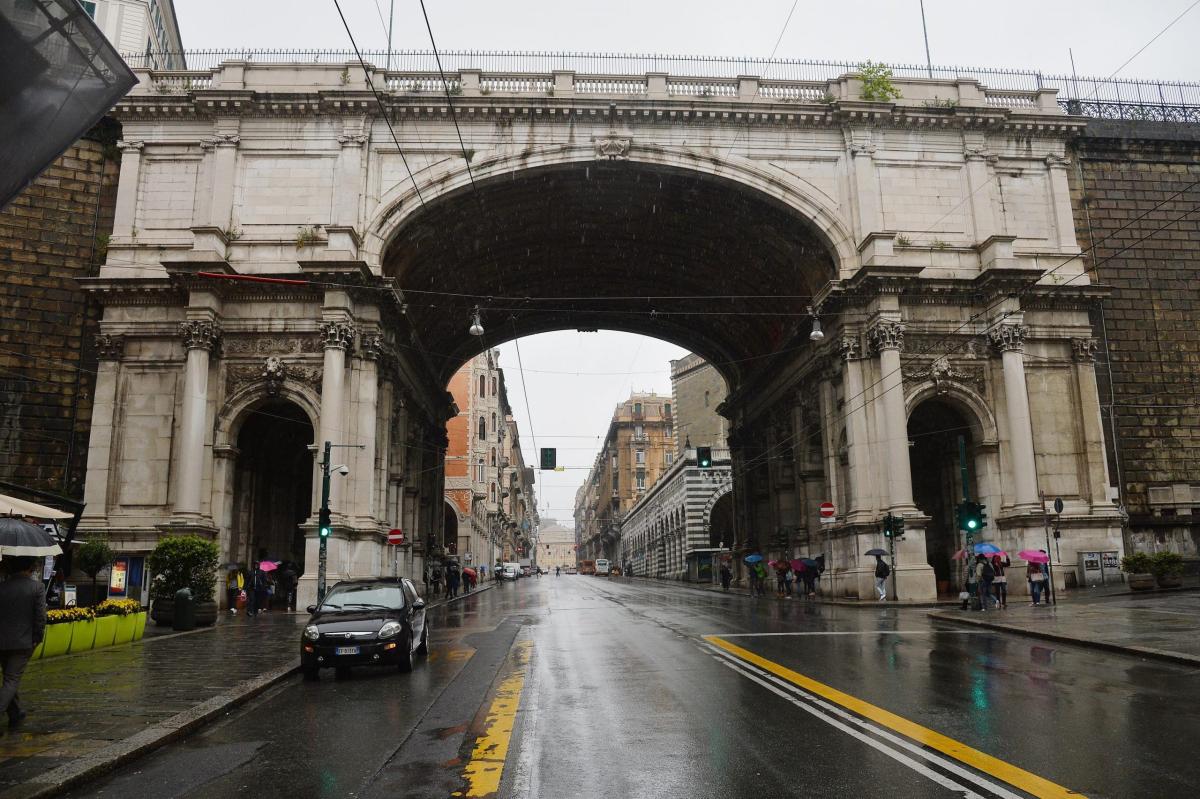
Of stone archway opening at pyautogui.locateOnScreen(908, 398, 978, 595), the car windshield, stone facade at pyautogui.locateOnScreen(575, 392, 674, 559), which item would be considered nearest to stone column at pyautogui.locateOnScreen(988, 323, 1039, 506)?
stone archway opening at pyautogui.locateOnScreen(908, 398, 978, 595)

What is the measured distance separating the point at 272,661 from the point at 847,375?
21.6 m

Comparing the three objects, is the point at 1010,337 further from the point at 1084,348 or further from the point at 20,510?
the point at 20,510

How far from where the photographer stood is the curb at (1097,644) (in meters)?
11.4

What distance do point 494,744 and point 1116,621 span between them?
1463 cm

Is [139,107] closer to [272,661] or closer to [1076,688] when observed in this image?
[272,661]

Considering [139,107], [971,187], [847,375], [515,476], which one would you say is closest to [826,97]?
[971,187]

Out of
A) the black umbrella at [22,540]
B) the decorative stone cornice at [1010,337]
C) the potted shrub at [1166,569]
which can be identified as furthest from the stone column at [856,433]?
the black umbrella at [22,540]

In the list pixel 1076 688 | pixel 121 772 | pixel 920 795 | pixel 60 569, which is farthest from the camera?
pixel 60 569

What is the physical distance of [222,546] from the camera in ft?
89.0

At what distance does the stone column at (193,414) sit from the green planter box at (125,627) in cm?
922

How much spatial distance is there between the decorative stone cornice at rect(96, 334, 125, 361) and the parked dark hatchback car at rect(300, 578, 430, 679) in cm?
1847

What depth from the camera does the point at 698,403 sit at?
8612 cm

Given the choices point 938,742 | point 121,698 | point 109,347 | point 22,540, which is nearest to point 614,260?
point 109,347

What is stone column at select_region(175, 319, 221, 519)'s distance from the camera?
25.8m
